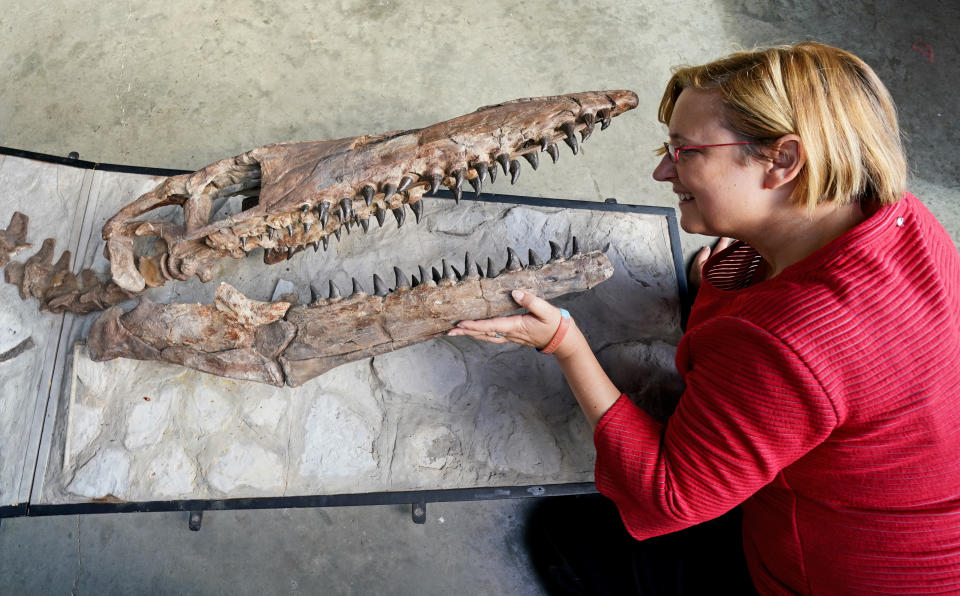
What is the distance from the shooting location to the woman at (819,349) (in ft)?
5.29

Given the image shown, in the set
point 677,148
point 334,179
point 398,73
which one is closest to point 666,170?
point 677,148

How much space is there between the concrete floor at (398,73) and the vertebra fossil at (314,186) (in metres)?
1.32

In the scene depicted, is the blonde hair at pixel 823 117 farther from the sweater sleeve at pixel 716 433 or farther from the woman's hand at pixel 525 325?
the woman's hand at pixel 525 325

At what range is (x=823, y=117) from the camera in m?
1.65

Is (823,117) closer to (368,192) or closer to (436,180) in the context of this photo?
(436,180)

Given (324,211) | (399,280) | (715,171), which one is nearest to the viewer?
(715,171)

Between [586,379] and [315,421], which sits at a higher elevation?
[586,379]

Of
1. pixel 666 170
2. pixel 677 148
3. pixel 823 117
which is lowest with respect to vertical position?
pixel 666 170

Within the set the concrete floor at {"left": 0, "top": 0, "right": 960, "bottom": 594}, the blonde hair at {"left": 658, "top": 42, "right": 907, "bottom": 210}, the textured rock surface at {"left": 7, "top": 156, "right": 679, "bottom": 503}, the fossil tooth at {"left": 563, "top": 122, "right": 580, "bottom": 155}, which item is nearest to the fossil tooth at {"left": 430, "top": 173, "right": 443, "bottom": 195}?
the fossil tooth at {"left": 563, "top": 122, "right": 580, "bottom": 155}

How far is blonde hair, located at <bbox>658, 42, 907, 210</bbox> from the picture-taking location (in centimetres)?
165

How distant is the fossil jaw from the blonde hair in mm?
425

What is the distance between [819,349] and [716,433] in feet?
1.07

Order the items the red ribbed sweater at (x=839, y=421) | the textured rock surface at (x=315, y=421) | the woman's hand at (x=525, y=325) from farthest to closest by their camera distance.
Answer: the textured rock surface at (x=315, y=421)
the woman's hand at (x=525, y=325)
the red ribbed sweater at (x=839, y=421)

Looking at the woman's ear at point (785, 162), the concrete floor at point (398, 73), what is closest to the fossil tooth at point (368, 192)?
the woman's ear at point (785, 162)
